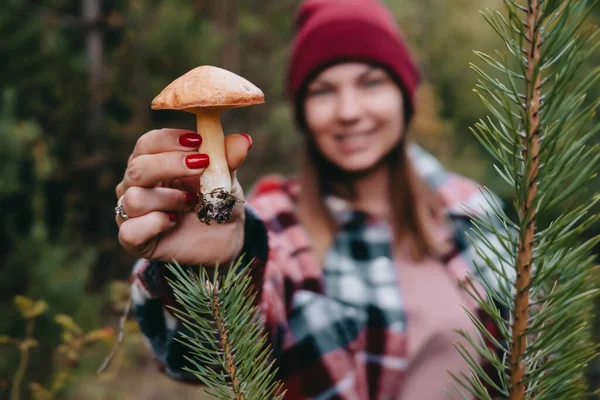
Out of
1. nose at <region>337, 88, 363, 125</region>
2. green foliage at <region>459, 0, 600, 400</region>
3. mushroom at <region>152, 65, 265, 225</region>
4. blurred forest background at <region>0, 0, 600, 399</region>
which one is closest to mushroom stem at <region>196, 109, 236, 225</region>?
mushroom at <region>152, 65, 265, 225</region>

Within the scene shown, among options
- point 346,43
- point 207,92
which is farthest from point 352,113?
point 207,92

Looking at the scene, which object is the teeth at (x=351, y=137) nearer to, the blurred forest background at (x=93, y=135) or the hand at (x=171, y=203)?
the blurred forest background at (x=93, y=135)

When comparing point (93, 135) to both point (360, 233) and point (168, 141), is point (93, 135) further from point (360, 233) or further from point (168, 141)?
point (168, 141)

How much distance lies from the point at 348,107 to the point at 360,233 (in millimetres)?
587

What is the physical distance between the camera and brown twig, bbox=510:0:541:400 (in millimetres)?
410

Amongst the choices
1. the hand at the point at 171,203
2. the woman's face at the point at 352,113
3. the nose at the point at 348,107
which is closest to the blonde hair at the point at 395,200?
the woman's face at the point at 352,113

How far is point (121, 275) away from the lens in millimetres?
4910

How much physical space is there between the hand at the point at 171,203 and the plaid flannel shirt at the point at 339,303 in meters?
0.67

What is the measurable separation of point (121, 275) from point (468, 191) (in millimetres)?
3744

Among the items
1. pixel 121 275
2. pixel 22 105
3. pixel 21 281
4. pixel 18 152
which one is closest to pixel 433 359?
pixel 21 281

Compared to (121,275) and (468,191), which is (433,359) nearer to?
(468,191)

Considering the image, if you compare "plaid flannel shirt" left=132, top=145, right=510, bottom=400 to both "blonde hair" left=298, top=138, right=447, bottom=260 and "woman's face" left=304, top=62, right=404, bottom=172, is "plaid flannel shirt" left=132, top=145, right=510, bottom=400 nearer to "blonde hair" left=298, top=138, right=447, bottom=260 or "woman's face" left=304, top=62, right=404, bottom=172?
"blonde hair" left=298, top=138, right=447, bottom=260

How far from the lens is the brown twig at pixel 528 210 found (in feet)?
1.35

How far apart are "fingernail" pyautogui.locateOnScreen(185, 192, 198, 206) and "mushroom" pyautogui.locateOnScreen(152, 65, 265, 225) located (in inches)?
2.6
